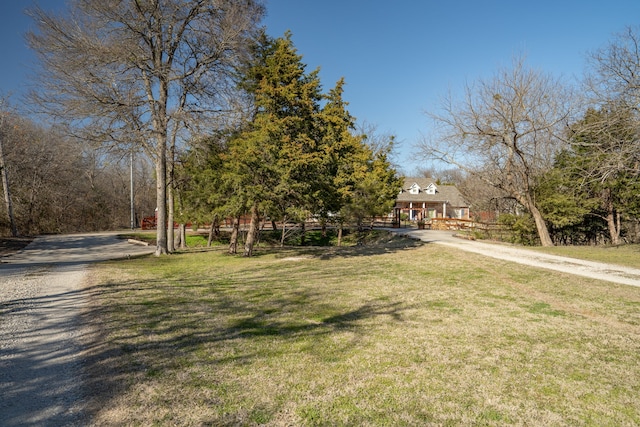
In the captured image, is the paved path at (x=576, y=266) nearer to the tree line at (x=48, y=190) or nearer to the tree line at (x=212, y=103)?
the tree line at (x=212, y=103)

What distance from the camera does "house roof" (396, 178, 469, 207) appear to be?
152 ft

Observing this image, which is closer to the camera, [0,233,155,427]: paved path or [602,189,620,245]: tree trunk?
[0,233,155,427]: paved path

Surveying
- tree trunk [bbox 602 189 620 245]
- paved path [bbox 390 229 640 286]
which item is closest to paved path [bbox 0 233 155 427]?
paved path [bbox 390 229 640 286]

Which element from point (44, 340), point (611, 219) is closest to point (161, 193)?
point (44, 340)

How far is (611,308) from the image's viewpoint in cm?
616

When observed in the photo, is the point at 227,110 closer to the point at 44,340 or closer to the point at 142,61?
the point at 142,61

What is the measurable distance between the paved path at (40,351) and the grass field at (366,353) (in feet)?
0.85

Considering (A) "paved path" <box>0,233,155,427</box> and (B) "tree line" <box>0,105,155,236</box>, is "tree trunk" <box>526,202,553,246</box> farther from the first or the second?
(B) "tree line" <box>0,105,155,236</box>

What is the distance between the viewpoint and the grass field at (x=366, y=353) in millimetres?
3088

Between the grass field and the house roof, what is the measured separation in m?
38.4

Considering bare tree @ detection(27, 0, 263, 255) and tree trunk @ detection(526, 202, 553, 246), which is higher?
bare tree @ detection(27, 0, 263, 255)

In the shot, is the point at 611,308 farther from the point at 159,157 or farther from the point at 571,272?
the point at 159,157

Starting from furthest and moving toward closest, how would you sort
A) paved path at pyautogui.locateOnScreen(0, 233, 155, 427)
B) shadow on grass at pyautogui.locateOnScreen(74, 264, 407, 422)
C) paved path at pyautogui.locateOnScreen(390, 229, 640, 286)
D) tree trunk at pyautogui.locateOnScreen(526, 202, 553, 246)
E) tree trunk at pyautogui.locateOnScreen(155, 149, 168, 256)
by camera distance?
tree trunk at pyautogui.locateOnScreen(526, 202, 553, 246) < tree trunk at pyautogui.locateOnScreen(155, 149, 168, 256) < paved path at pyautogui.locateOnScreen(390, 229, 640, 286) < shadow on grass at pyautogui.locateOnScreen(74, 264, 407, 422) < paved path at pyautogui.locateOnScreen(0, 233, 155, 427)

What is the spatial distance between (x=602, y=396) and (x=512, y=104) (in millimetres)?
16122
